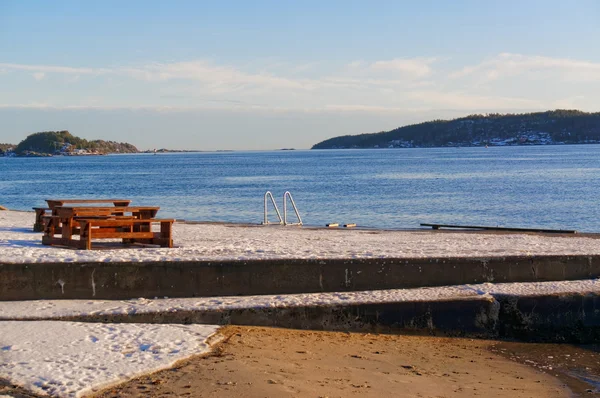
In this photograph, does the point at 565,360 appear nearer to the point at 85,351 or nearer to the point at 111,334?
the point at 111,334

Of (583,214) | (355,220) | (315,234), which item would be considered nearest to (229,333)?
(315,234)

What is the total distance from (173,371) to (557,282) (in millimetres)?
6493

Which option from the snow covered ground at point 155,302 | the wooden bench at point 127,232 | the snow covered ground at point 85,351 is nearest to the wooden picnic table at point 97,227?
the wooden bench at point 127,232

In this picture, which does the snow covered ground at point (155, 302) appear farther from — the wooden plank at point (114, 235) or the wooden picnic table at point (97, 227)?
the wooden plank at point (114, 235)

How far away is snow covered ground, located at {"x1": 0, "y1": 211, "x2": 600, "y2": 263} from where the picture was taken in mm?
11922

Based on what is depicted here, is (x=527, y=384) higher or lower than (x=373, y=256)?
lower

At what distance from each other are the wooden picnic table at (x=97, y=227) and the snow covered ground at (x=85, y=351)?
12.2 ft

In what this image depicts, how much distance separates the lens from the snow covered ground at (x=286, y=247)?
39.1ft

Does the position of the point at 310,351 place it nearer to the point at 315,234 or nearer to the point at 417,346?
the point at 417,346

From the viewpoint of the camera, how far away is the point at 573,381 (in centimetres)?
872

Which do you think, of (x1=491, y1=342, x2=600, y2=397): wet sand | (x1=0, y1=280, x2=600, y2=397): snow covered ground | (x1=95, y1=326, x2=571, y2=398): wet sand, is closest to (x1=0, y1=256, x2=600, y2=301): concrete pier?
(x1=0, y1=280, x2=600, y2=397): snow covered ground

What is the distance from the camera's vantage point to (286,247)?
13633 millimetres

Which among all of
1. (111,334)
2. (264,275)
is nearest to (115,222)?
(264,275)

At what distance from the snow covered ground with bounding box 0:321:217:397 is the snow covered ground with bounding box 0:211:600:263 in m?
2.19
